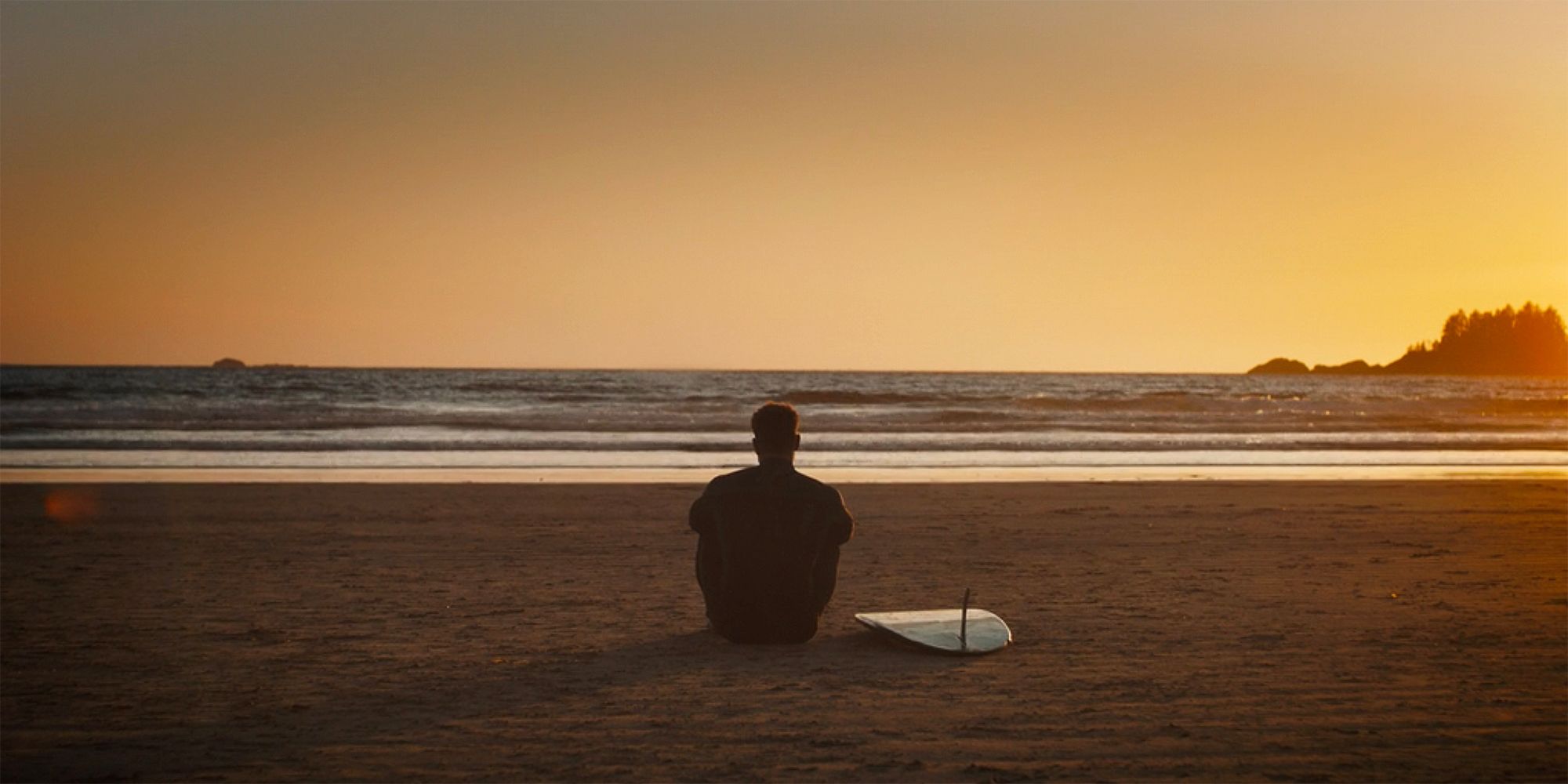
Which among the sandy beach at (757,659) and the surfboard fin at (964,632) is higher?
the surfboard fin at (964,632)

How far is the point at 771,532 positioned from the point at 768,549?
0.37 feet

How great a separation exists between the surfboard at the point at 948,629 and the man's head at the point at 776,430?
1.28 m

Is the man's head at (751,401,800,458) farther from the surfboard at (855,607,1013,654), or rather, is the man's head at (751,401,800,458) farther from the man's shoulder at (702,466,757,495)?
the surfboard at (855,607,1013,654)

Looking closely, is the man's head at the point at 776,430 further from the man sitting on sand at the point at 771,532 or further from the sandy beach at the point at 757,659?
the sandy beach at the point at 757,659

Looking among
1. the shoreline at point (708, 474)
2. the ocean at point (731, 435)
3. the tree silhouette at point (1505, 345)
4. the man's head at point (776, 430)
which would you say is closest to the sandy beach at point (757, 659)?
the man's head at point (776, 430)

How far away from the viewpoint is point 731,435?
2808cm

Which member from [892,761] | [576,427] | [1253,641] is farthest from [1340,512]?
[576,427]

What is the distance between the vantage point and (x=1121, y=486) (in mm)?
15953

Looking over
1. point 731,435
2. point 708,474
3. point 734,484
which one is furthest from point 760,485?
point 731,435

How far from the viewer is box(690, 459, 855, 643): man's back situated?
573 cm

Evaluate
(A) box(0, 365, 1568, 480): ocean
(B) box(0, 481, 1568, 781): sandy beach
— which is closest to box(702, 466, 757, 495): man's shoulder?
(B) box(0, 481, 1568, 781): sandy beach

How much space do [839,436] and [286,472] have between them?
14075 mm

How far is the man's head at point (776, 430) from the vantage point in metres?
5.71

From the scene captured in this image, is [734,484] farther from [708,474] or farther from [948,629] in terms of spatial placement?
[708,474]
